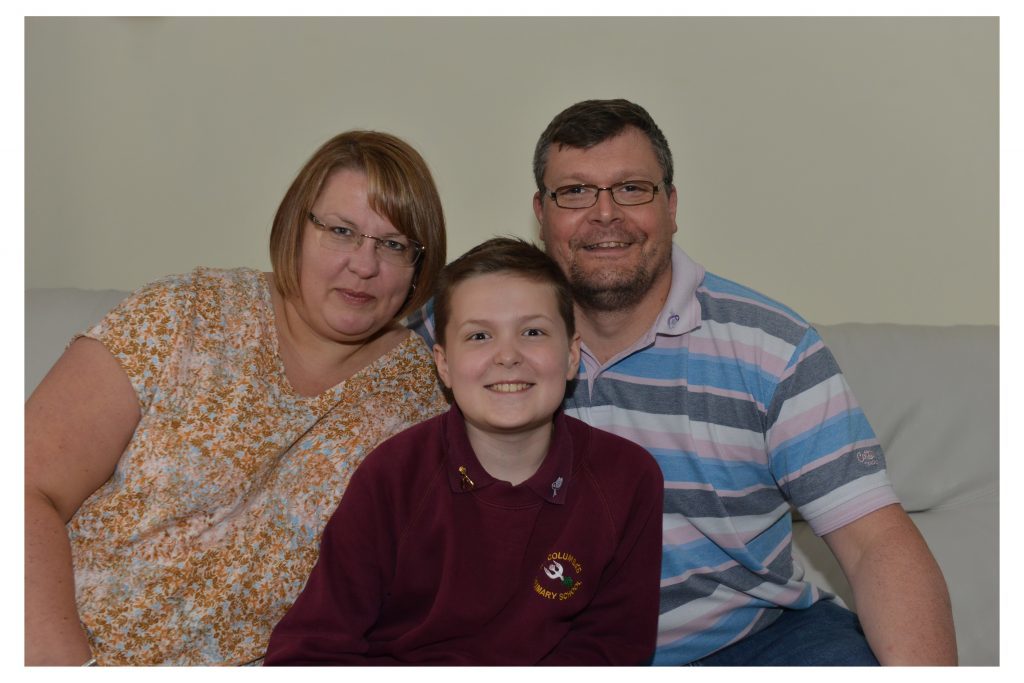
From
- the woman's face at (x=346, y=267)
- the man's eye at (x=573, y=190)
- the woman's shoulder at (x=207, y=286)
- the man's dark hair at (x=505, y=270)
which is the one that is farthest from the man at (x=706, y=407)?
the woman's shoulder at (x=207, y=286)

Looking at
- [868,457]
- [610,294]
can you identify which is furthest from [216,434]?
[868,457]

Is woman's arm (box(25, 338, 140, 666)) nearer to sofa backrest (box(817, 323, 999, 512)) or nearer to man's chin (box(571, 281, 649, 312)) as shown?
man's chin (box(571, 281, 649, 312))

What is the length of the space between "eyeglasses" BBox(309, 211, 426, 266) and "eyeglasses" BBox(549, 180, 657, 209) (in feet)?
1.01

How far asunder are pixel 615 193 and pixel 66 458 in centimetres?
112

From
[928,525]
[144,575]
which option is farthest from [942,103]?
[144,575]

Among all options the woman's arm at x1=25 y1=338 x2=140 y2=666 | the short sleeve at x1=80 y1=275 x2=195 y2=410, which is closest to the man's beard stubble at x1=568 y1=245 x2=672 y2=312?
the short sleeve at x1=80 y1=275 x2=195 y2=410

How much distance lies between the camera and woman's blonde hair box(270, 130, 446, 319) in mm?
1821

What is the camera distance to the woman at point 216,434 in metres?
1.69

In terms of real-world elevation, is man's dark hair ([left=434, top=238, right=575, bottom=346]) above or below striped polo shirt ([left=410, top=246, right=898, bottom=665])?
above

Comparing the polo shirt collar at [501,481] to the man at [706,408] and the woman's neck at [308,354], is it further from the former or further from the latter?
the woman's neck at [308,354]

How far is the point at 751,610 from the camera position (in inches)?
73.5

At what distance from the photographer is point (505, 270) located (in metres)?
1.69

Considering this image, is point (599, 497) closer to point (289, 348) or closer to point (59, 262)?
point (289, 348)

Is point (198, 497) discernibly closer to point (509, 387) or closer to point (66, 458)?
point (66, 458)
